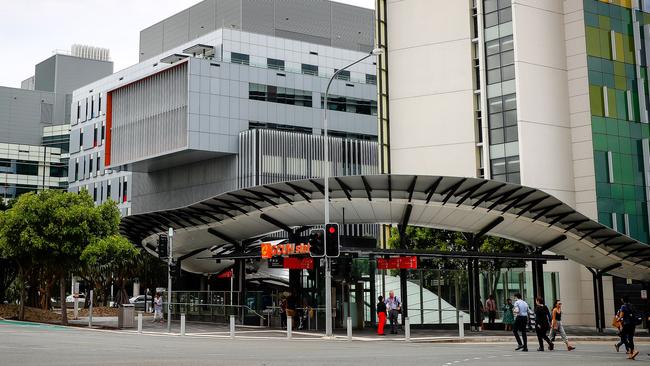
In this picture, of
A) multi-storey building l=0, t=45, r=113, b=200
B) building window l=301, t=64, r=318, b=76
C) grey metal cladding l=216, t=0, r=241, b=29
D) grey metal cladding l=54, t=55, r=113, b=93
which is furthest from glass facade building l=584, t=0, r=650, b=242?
grey metal cladding l=54, t=55, r=113, b=93

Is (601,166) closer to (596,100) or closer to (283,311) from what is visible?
(596,100)

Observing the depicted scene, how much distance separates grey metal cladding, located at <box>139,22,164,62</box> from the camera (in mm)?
93562

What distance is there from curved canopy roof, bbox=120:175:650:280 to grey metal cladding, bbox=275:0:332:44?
50611 mm

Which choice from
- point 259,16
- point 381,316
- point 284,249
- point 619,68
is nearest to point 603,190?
point 619,68

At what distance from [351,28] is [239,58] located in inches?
688

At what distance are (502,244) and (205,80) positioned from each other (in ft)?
115

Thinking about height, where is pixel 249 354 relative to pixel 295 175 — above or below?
below

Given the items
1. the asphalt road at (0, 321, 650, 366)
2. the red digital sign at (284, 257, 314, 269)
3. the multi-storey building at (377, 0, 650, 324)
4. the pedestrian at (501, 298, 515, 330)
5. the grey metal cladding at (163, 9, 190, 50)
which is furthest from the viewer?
the grey metal cladding at (163, 9, 190, 50)

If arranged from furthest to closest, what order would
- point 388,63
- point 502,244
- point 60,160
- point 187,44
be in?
point 60,160 → point 187,44 → point 388,63 → point 502,244

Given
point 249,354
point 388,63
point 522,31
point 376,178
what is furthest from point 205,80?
point 249,354

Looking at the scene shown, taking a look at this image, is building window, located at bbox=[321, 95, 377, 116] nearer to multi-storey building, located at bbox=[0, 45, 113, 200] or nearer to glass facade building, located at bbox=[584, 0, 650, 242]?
glass facade building, located at bbox=[584, 0, 650, 242]

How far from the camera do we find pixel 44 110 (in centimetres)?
12244

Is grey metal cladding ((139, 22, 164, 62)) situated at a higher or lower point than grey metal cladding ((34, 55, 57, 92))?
lower

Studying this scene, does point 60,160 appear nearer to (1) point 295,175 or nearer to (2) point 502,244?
(1) point 295,175
